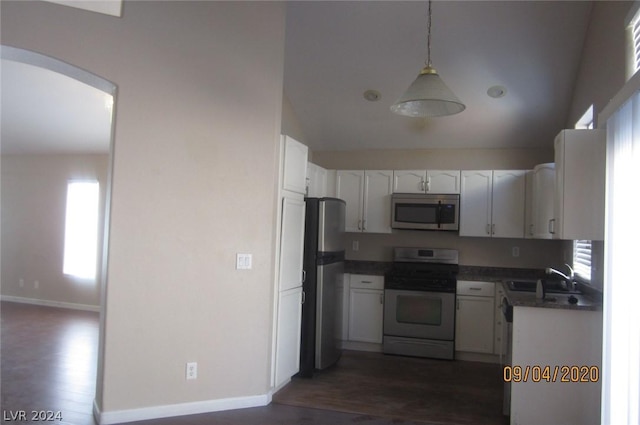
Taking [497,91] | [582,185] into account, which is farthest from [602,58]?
[497,91]

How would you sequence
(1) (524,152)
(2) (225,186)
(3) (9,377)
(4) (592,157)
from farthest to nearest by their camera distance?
(1) (524,152), (3) (9,377), (2) (225,186), (4) (592,157)

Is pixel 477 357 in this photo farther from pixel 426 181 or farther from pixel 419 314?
pixel 426 181

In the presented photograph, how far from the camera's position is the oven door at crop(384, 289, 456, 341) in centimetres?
497

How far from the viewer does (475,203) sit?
204 inches

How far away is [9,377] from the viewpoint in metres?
3.90

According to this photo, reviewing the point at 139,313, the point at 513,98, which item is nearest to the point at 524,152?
the point at 513,98

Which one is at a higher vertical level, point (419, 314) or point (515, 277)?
point (515, 277)

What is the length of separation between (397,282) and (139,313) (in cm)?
290

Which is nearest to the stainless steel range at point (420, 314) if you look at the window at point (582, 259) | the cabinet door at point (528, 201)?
the cabinet door at point (528, 201)

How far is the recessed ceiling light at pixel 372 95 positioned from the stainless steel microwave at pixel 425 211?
113 cm

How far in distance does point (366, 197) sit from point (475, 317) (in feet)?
6.02

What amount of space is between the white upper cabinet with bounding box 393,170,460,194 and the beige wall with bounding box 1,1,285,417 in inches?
88.1

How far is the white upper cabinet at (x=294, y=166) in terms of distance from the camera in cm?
381

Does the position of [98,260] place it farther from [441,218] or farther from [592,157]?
[592,157]
